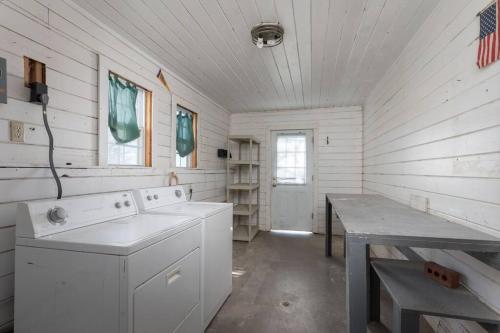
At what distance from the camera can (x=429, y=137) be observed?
175 cm

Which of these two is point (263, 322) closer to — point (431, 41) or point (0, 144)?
point (0, 144)

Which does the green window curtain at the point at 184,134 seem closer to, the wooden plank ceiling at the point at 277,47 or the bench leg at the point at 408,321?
the wooden plank ceiling at the point at 277,47

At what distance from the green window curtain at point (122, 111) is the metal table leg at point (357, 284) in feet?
6.38

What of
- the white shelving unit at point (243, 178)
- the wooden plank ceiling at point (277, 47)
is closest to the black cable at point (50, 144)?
the wooden plank ceiling at point (277, 47)

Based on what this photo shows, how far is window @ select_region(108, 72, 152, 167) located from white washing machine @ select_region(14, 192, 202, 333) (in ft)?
2.52

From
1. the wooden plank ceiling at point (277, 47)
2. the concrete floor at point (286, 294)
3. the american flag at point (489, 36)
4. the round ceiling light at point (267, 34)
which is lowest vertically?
the concrete floor at point (286, 294)

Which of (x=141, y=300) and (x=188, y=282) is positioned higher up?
(x=141, y=300)

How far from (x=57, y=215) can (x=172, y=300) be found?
78 centimetres

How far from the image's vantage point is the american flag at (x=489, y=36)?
3.64 ft

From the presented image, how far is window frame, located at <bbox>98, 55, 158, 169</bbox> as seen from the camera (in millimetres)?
1818

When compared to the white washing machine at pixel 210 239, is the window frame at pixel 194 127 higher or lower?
higher

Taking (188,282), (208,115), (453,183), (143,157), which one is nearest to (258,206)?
(208,115)

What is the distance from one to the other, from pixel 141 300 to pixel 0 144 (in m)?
1.10

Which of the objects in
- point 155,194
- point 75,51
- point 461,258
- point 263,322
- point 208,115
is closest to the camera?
point 461,258
